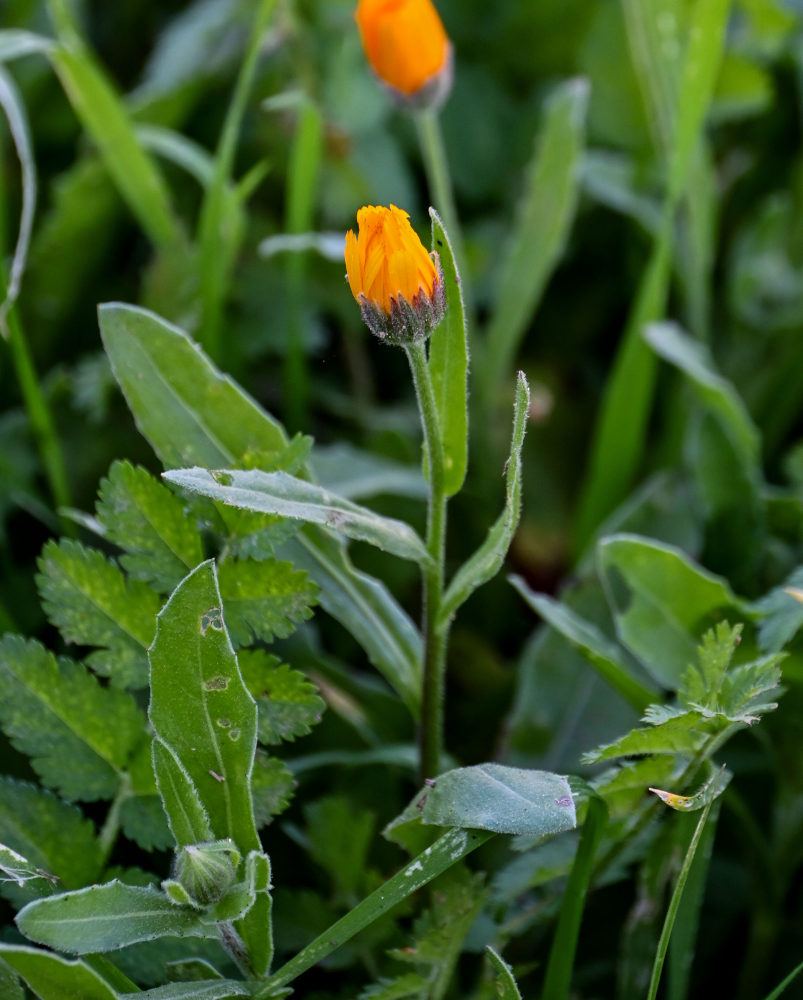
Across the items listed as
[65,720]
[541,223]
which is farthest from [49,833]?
[541,223]

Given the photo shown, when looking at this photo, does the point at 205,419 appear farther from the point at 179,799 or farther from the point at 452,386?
the point at 179,799

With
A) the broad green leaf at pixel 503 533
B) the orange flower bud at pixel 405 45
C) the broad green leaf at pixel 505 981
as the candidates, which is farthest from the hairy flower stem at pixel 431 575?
the orange flower bud at pixel 405 45

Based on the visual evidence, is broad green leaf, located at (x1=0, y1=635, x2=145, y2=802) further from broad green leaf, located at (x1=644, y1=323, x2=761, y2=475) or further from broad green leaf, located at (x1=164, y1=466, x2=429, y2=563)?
broad green leaf, located at (x1=644, y1=323, x2=761, y2=475)

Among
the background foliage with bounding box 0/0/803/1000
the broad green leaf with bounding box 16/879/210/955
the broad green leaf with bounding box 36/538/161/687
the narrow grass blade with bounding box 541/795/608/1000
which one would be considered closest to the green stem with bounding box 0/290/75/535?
the background foliage with bounding box 0/0/803/1000

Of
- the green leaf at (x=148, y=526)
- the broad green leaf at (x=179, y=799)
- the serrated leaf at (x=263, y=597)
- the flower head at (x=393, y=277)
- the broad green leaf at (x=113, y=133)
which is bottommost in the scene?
the broad green leaf at (x=179, y=799)

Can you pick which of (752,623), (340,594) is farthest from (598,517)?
(340,594)

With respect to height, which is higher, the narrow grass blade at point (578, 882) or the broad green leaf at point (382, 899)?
the broad green leaf at point (382, 899)

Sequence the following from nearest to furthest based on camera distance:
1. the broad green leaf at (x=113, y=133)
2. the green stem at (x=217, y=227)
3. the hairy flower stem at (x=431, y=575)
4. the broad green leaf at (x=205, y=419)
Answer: the hairy flower stem at (x=431, y=575)
the broad green leaf at (x=205, y=419)
the green stem at (x=217, y=227)
the broad green leaf at (x=113, y=133)

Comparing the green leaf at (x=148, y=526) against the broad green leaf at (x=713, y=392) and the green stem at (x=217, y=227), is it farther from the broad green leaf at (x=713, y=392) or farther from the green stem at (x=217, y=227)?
the broad green leaf at (x=713, y=392)
